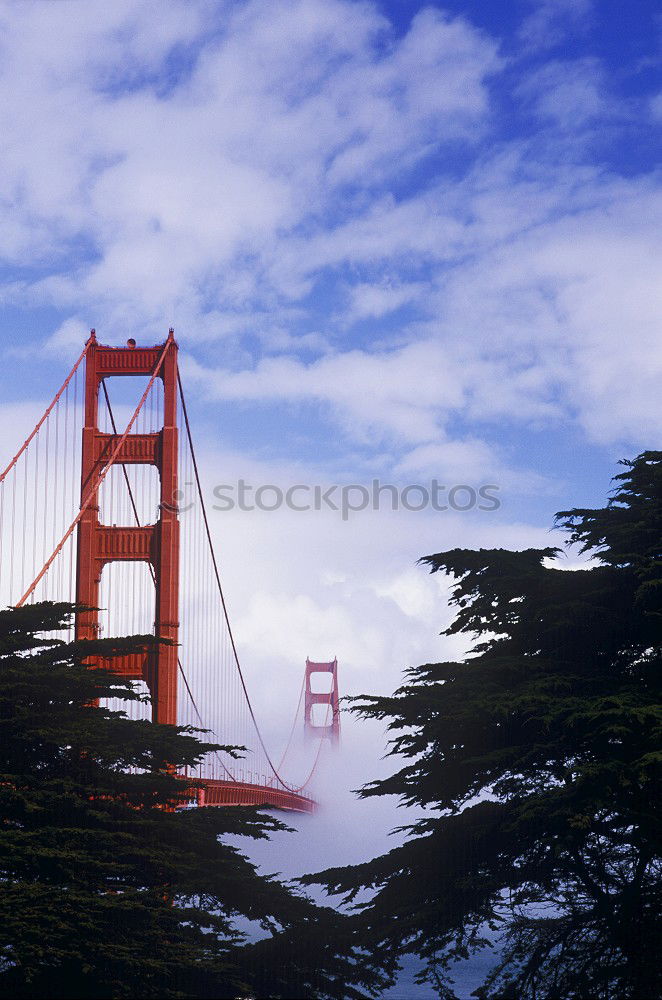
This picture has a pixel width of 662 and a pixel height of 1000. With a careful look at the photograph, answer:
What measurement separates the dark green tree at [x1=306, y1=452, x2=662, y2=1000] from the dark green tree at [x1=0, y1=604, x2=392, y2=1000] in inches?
74.9

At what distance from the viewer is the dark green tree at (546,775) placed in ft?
49.4

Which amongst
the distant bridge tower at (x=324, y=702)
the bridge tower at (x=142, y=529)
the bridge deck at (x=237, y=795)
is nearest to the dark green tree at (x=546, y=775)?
the bridge deck at (x=237, y=795)

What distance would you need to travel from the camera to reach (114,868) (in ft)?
59.2

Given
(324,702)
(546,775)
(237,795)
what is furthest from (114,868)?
(324,702)

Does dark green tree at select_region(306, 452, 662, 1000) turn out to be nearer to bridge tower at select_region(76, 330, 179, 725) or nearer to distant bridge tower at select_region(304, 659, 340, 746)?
bridge tower at select_region(76, 330, 179, 725)

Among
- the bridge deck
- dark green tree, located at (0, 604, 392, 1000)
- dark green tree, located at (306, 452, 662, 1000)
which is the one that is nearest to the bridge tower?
the bridge deck

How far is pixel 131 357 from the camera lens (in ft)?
128

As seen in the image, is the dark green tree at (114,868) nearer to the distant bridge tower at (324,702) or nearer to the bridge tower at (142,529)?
the bridge tower at (142,529)

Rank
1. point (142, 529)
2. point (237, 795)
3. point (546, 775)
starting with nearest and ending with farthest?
point (546, 775), point (142, 529), point (237, 795)

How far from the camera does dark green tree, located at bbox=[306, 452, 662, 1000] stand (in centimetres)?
1506

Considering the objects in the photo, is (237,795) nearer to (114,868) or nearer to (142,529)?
(142,529)

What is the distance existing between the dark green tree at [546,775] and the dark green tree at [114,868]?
1.90 meters

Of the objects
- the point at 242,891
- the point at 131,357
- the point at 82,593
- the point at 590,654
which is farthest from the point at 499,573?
the point at 131,357

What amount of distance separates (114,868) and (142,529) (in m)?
17.0
